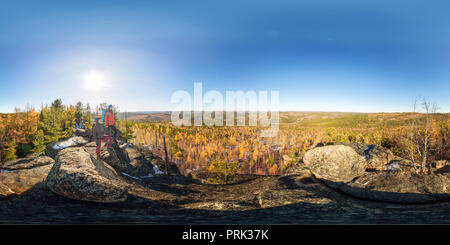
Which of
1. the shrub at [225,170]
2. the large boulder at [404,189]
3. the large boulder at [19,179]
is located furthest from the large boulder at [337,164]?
the large boulder at [19,179]

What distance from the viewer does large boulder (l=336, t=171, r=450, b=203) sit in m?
4.31

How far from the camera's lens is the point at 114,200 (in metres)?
3.92

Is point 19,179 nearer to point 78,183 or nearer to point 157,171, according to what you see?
point 78,183

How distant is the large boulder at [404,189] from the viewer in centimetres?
431

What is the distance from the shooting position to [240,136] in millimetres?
11867

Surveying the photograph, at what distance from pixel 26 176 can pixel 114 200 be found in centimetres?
285

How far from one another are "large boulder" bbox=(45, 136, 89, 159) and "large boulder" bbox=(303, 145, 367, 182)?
10716 millimetres

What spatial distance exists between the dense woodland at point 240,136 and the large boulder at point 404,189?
2.57 meters

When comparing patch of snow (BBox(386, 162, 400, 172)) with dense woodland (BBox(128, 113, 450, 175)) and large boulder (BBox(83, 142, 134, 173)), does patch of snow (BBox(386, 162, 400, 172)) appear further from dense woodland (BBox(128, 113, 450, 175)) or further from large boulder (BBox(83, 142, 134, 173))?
large boulder (BBox(83, 142, 134, 173))


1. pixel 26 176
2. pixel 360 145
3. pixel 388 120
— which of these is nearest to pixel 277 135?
pixel 360 145

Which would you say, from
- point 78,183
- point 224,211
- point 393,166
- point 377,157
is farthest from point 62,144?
point 393,166

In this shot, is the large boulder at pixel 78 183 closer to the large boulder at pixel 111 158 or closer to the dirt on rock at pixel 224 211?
the dirt on rock at pixel 224 211

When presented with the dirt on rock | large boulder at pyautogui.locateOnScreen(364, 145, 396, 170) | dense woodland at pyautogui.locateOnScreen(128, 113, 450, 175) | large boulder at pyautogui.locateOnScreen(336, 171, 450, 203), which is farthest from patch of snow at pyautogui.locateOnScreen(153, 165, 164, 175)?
large boulder at pyautogui.locateOnScreen(364, 145, 396, 170)

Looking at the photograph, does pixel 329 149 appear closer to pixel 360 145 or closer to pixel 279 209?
pixel 360 145
